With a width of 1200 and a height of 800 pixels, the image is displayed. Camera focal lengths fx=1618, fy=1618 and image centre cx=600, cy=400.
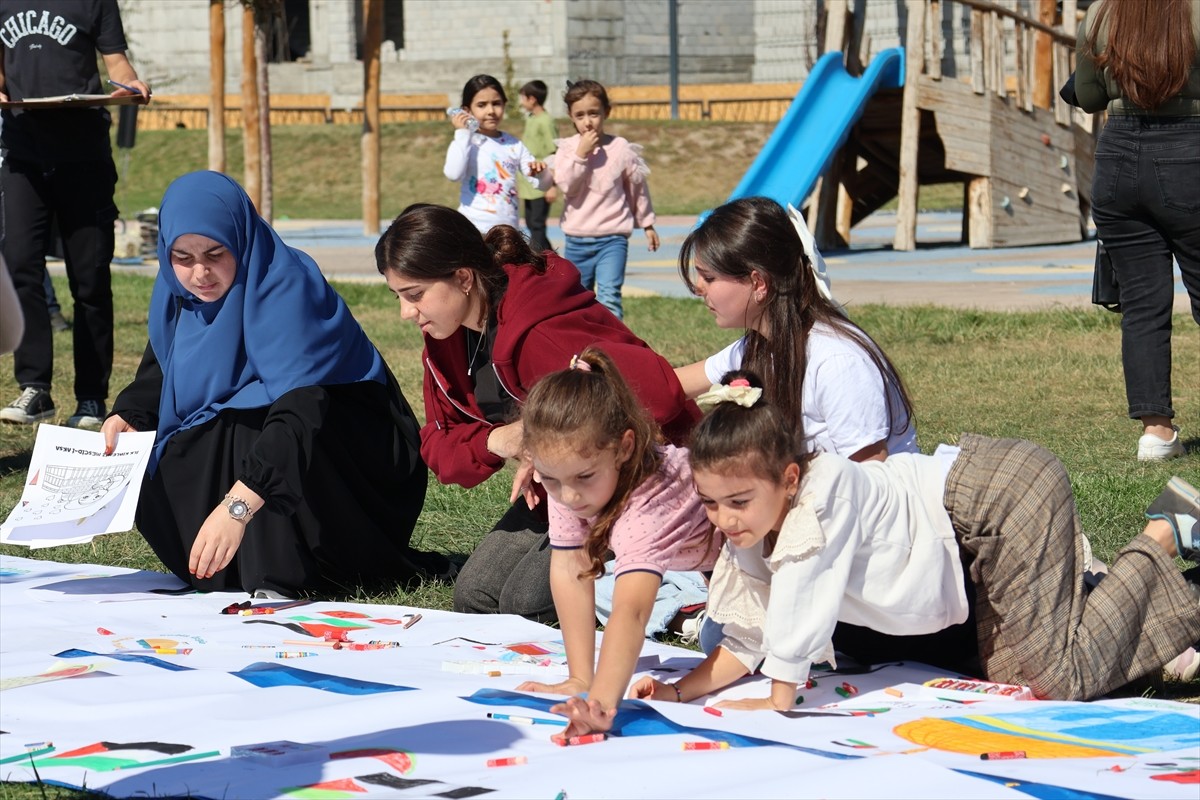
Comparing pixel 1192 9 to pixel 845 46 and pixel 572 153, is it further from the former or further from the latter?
pixel 845 46

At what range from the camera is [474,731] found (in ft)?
10.1

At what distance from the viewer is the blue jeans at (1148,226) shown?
5348 mm

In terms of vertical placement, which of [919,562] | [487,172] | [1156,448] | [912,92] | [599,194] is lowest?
[1156,448]

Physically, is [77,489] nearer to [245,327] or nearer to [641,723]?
[245,327]

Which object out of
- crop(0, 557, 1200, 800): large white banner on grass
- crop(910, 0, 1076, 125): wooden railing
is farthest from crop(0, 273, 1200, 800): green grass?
crop(910, 0, 1076, 125): wooden railing

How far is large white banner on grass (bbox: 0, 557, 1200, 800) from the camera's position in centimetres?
273

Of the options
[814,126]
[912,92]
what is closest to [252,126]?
[814,126]

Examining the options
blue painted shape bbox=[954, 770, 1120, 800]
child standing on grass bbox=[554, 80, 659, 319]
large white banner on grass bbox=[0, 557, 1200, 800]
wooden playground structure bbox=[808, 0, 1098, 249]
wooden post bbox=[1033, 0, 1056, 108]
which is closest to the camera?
blue painted shape bbox=[954, 770, 1120, 800]

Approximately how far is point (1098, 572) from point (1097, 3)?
2.63m

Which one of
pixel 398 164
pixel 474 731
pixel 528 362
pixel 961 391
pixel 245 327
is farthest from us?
pixel 398 164

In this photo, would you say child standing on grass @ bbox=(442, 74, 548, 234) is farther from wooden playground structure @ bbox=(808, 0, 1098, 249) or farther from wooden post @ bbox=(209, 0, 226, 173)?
wooden post @ bbox=(209, 0, 226, 173)

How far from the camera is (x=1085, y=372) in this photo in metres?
7.97

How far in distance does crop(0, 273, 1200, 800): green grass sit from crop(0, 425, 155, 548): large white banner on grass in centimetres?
50

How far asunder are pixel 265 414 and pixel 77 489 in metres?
0.57
